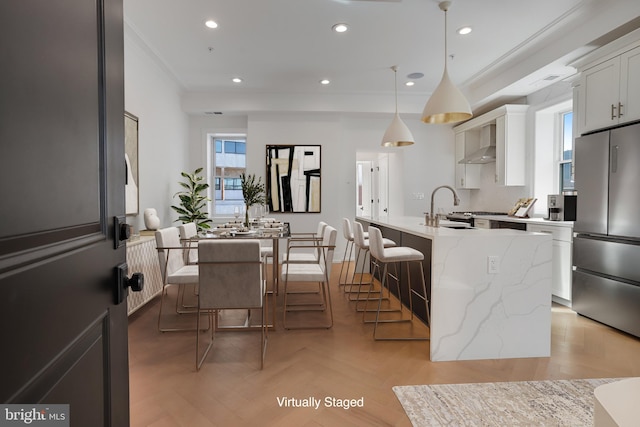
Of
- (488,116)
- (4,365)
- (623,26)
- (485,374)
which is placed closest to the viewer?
(4,365)

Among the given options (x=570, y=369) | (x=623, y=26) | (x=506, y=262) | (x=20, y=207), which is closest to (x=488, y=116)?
(x=623, y=26)

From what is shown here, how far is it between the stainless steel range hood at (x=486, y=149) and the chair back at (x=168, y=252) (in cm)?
489

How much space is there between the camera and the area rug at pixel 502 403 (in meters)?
1.80

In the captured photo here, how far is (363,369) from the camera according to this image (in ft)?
7.71

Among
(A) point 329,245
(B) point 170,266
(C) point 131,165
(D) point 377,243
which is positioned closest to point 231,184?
(C) point 131,165

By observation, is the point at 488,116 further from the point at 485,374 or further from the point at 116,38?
the point at 116,38

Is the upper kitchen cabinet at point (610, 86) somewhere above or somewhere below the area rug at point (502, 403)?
above

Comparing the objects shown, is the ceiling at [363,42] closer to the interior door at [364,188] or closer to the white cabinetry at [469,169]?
the white cabinetry at [469,169]

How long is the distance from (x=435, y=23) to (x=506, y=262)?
2.69 meters

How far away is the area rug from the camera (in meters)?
1.80

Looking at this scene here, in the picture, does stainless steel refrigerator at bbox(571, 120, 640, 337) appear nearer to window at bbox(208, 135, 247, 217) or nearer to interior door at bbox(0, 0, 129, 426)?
interior door at bbox(0, 0, 129, 426)

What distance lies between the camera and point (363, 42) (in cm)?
410

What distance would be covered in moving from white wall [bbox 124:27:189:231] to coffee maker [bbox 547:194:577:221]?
16.1 ft

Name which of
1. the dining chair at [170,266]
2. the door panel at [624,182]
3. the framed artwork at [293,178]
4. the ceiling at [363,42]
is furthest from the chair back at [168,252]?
the door panel at [624,182]
